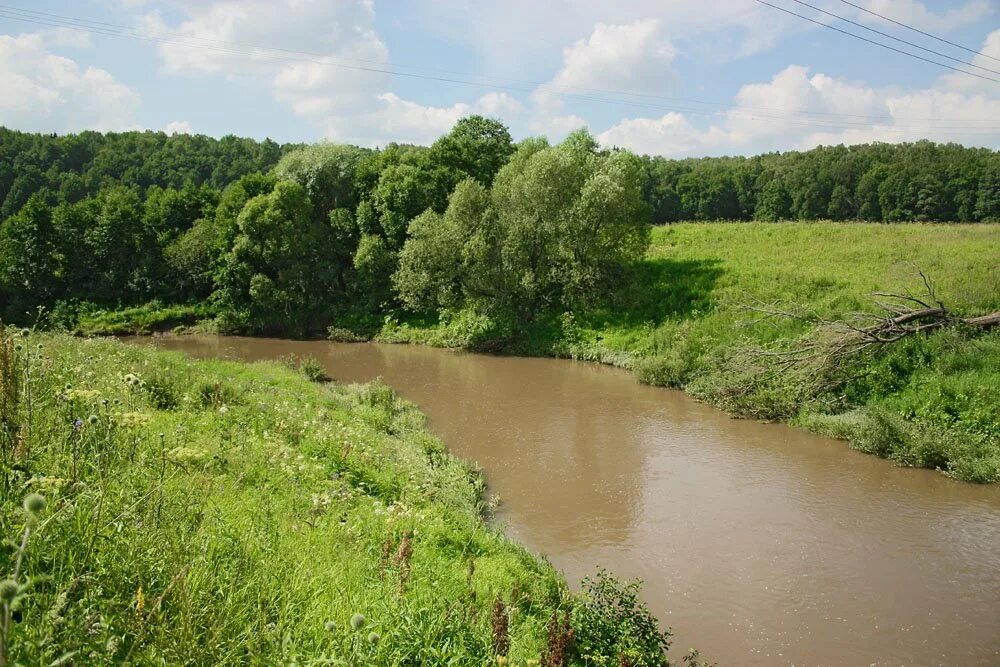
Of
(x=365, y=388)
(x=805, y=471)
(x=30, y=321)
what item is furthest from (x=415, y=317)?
(x=805, y=471)

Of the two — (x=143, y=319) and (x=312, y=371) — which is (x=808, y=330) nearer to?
(x=312, y=371)

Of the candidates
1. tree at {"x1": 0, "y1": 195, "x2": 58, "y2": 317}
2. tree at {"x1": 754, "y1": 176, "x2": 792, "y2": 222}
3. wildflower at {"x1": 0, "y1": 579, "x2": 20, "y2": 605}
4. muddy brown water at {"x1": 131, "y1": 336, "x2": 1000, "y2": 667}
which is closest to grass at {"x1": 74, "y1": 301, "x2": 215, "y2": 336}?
tree at {"x1": 0, "y1": 195, "x2": 58, "y2": 317}

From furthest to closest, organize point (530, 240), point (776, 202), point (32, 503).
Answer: point (776, 202) < point (530, 240) < point (32, 503)

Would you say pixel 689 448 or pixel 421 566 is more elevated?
pixel 421 566

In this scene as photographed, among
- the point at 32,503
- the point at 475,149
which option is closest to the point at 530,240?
the point at 475,149

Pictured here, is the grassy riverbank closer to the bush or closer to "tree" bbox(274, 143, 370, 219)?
the bush

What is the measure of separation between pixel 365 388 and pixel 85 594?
14066mm

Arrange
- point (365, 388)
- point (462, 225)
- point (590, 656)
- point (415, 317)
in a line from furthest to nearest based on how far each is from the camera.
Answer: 1. point (415, 317)
2. point (462, 225)
3. point (365, 388)
4. point (590, 656)

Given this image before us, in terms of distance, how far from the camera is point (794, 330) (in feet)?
62.6

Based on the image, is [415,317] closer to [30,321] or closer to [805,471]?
[30,321]

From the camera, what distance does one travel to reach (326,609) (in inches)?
152

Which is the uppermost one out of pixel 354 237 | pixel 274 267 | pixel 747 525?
pixel 354 237

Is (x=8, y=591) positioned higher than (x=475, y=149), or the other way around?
(x=475, y=149)

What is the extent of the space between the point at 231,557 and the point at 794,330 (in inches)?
732
